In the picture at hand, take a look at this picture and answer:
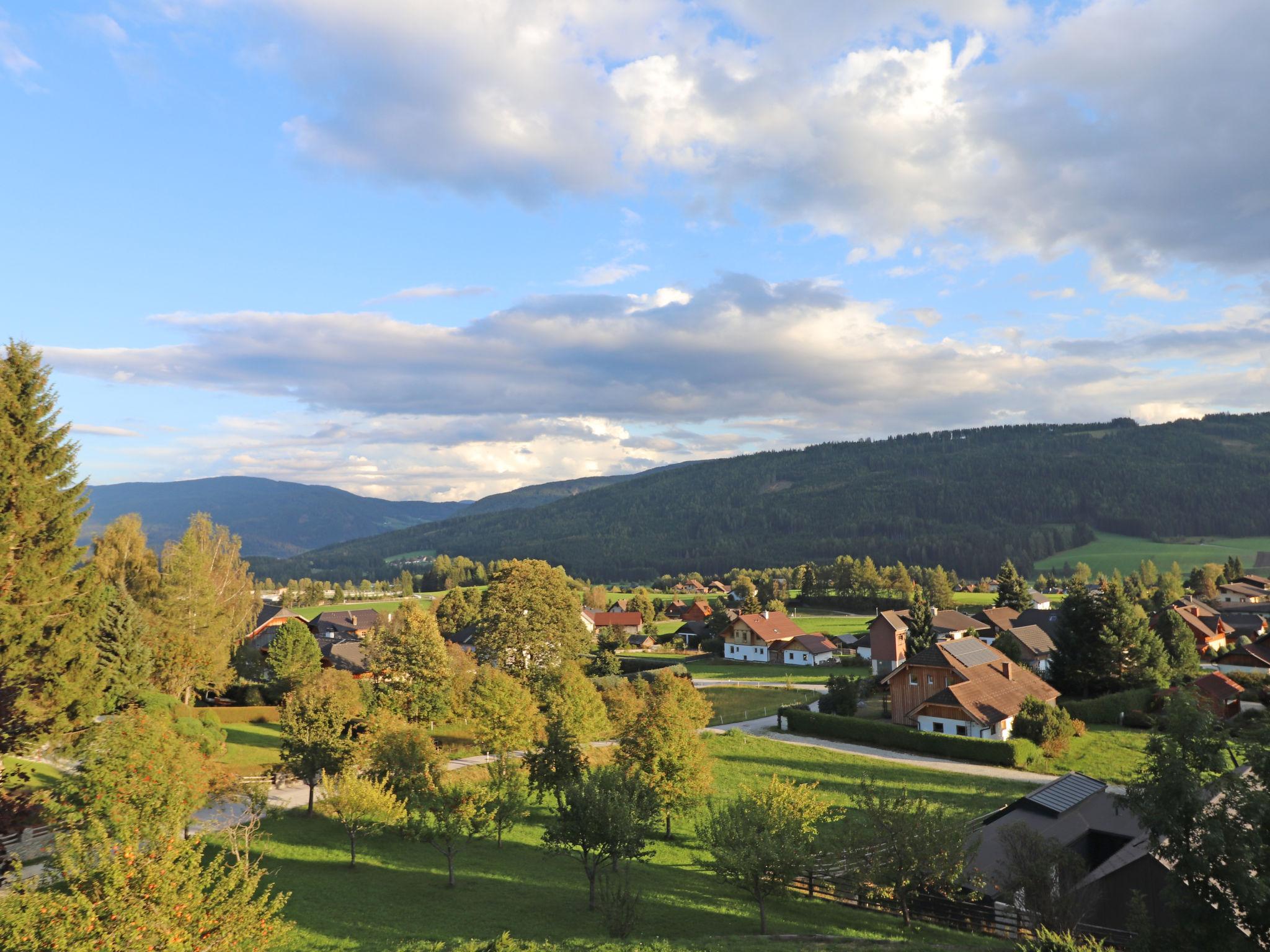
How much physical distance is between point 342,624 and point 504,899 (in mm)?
91398

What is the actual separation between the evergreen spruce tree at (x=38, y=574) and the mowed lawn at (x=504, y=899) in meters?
10.1

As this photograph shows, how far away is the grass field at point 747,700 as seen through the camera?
199ft

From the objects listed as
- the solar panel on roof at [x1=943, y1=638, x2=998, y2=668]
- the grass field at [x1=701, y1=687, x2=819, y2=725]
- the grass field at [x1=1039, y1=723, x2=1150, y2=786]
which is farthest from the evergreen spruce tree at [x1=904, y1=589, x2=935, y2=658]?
the grass field at [x1=1039, y1=723, x2=1150, y2=786]

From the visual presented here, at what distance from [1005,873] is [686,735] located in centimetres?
1350

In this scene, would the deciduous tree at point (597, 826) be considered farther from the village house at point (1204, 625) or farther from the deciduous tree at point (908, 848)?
the village house at point (1204, 625)

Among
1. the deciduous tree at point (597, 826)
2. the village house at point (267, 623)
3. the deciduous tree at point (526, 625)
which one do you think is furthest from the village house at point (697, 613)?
the deciduous tree at point (597, 826)

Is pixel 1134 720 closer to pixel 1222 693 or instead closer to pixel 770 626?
pixel 1222 693

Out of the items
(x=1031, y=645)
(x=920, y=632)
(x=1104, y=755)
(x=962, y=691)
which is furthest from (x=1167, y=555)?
(x=1104, y=755)

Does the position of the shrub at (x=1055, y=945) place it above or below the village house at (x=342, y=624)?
above

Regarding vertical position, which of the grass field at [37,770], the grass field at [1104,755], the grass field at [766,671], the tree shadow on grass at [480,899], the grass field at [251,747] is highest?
the grass field at [37,770]

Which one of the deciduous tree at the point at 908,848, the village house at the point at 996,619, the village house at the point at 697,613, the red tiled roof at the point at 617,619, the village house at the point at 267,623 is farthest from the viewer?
the village house at the point at 697,613

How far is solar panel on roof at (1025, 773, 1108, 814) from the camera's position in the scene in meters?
26.9

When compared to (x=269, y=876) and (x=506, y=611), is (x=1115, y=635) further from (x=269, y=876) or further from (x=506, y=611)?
(x=269, y=876)

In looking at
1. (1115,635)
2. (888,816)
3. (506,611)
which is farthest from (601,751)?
(1115,635)
